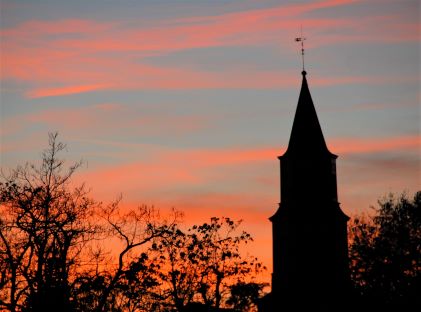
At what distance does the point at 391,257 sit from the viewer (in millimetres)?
61094

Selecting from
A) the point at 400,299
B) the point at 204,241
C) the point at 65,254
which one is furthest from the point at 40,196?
the point at 400,299

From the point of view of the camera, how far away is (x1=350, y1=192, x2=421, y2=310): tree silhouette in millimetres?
59750

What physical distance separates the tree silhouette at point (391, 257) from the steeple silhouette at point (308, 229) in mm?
1941

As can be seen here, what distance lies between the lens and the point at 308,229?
65.6 metres

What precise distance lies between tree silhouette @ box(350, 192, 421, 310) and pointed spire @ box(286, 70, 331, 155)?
23.1 ft

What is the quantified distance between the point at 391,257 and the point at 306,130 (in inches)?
458

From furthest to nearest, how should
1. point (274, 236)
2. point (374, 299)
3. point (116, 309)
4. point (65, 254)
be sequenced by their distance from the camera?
1. point (274, 236)
2. point (374, 299)
3. point (116, 309)
4. point (65, 254)

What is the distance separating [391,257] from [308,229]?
7223 mm

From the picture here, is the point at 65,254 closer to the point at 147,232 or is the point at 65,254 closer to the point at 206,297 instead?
the point at 147,232

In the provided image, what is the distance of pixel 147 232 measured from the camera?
124 feet

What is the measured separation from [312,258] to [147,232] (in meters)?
29.4

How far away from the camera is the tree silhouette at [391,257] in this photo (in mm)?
59750

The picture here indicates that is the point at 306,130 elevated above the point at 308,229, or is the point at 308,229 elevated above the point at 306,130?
the point at 306,130

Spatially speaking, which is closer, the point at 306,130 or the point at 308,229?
the point at 306,130
